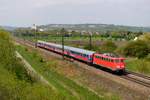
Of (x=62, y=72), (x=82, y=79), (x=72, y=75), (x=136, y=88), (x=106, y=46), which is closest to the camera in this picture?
(x=136, y=88)

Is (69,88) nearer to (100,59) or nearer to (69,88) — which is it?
A: (69,88)

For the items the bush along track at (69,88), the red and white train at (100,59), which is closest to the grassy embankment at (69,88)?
the bush along track at (69,88)

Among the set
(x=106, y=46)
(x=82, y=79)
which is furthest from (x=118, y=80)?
(x=106, y=46)

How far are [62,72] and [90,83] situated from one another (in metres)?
10.8

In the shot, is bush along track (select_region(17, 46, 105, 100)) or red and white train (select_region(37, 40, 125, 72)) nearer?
bush along track (select_region(17, 46, 105, 100))

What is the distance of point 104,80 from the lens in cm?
3562

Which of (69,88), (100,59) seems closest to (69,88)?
(69,88)

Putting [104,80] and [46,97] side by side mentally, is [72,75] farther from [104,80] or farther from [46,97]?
[46,97]

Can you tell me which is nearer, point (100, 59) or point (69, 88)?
point (69, 88)

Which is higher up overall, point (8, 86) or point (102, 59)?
point (8, 86)

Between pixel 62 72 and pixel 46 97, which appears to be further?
pixel 62 72

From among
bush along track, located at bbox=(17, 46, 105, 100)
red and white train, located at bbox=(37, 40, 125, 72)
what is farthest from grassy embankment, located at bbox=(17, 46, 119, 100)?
red and white train, located at bbox=(37, 40, 125, 72)

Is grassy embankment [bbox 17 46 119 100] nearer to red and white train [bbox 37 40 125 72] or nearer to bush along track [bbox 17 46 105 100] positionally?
bush along track [bbox 17 46 105 100]

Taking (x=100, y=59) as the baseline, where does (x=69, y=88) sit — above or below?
below
